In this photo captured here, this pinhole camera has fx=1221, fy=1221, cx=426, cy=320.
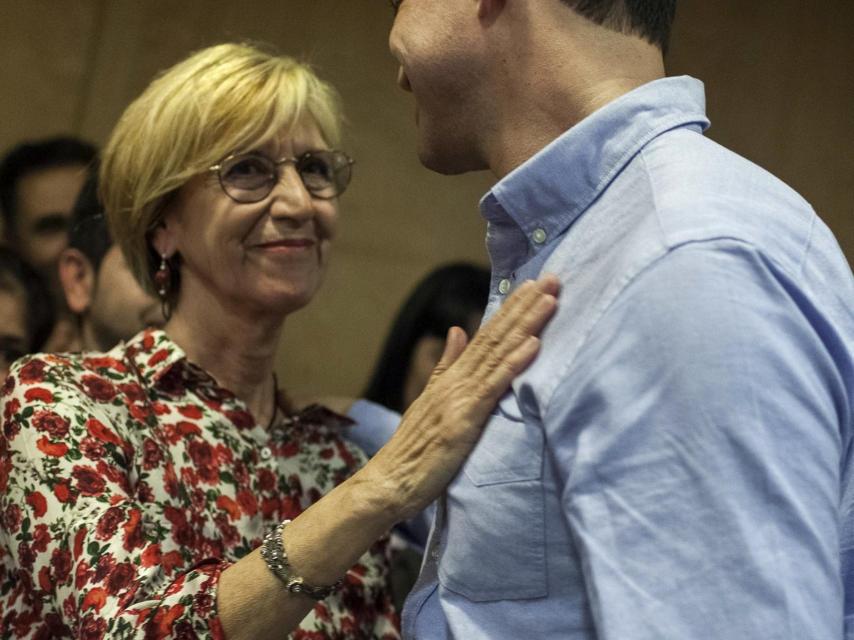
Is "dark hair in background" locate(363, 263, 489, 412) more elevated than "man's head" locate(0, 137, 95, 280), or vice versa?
"man's head" locate(0, 137, 95, 280)

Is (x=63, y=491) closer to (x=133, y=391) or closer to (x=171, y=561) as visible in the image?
(x=171, y=561)

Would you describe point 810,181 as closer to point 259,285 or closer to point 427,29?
point 259,285

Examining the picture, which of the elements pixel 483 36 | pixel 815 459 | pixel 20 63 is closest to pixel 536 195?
pixel 483 36

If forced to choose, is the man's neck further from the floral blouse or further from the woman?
the floral blouse

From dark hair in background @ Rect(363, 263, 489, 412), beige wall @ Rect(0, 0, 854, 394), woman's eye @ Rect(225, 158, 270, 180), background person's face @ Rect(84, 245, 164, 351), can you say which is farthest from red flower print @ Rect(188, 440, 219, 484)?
beige wall @ Rect(0, 0, 854, 394)

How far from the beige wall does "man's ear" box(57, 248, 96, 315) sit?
1.65ft

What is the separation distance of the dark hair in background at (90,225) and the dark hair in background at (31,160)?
24cm

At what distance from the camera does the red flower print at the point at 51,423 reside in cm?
172

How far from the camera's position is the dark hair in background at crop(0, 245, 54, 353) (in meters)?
2.87

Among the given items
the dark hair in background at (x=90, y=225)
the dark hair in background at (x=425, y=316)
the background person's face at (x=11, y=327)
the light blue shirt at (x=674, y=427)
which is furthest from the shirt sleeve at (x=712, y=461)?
the dark hair in background at (x=425, y=316)

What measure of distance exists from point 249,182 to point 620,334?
3.81ft

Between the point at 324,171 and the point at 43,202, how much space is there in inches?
46.1

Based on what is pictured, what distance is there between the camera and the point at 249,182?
205 centimetres

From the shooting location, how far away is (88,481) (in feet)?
5.49
